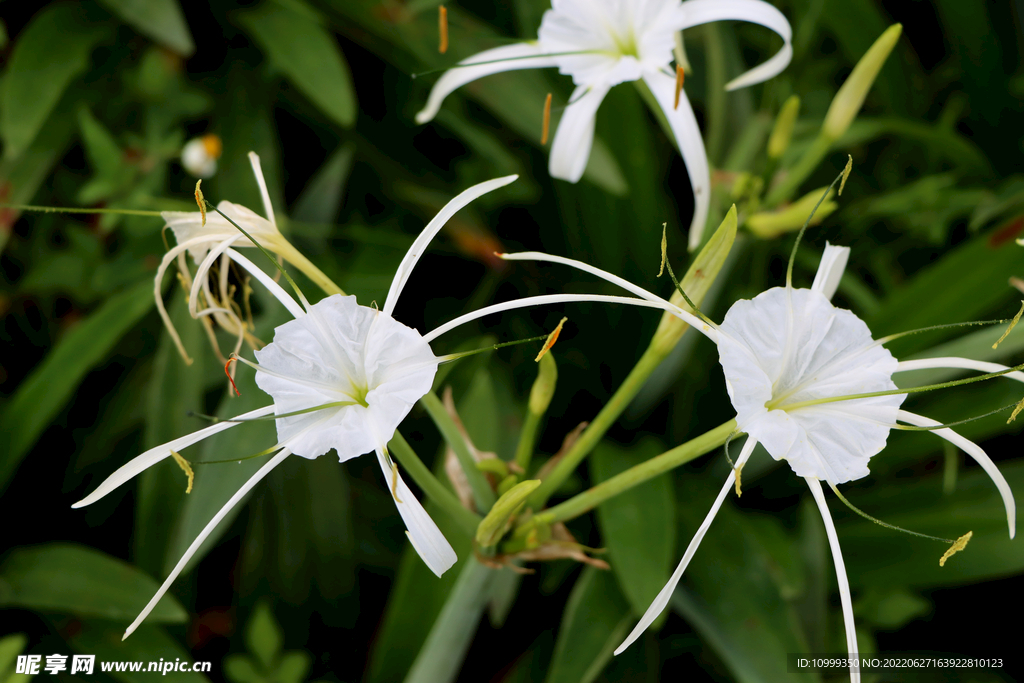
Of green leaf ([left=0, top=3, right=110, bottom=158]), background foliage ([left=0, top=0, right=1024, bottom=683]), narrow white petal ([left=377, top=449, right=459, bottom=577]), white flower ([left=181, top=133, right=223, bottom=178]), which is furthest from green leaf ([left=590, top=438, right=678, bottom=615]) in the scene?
green leaf ([left=0, top=3, right=110, bottom=158])

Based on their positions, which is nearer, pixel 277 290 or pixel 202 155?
pixel 277 290

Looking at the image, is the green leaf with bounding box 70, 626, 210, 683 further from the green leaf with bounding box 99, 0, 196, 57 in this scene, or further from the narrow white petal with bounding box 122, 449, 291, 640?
the green leaf with bounding box 99, 0, 196, 57

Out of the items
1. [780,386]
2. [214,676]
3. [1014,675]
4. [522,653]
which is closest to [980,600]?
[1014,675]

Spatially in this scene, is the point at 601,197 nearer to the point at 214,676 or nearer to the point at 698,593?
the point at 698,593

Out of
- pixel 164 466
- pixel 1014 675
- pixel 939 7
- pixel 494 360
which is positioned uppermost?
pixel 939 7

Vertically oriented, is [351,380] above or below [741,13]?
below

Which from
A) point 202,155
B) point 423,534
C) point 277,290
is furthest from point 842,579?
point 202,155

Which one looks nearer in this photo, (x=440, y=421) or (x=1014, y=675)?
(x=440, y=421)

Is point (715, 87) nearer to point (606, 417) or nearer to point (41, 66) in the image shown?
point (606, 417)
